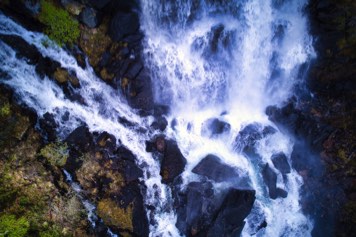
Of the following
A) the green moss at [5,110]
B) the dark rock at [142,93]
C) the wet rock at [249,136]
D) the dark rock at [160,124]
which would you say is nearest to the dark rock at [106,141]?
the dark rock at [142,93]

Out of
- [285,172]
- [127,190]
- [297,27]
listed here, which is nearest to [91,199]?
[127,190]

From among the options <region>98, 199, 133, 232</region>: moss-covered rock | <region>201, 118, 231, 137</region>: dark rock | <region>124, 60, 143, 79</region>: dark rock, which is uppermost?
<region>124, 60, 143, 79</region>: dark rock

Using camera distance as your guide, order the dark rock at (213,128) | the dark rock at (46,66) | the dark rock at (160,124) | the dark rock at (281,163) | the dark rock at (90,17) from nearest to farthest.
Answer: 1. the dark rock at (46,66)
2. the dark rock at (90,17)
3. the dark rock at (160,124)
4. the dark rock at (213,128)
5. the dark rock at (281,163)

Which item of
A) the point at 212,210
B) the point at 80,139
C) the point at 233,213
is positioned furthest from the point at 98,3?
the point at 233,213

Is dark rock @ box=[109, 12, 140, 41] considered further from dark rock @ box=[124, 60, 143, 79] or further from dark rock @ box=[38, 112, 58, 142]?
dark rock @ box=[38, 112, 58, 142]

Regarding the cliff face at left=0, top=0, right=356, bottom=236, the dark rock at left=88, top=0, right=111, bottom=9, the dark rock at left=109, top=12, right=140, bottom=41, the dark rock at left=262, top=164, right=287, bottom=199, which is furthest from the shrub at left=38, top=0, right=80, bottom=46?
the dark rock at left=262, top=164, right=287, bottom=199

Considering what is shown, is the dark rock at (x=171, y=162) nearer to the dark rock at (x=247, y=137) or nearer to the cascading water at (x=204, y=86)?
the cascading water at (x=204, y=86)
